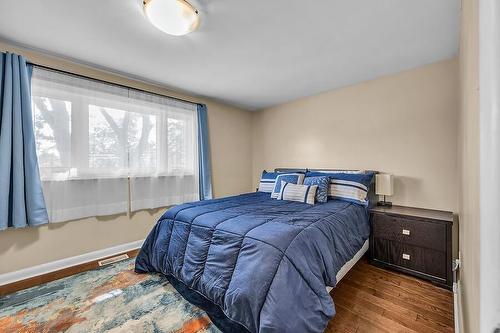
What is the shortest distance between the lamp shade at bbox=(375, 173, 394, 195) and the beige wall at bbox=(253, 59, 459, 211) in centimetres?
23

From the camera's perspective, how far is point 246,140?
448 cm

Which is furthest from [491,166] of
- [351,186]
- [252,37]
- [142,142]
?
[142,142]

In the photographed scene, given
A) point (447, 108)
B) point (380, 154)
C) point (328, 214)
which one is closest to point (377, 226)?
point (328, 214)

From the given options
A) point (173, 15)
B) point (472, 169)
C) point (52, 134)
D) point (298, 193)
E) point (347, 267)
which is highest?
point (173, 15)

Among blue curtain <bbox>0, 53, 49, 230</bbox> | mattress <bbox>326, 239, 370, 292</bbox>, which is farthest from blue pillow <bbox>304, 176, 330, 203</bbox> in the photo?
blue curtain <bbox>0, 53, 49, 230</bbox>

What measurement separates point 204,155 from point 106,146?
137 centimetres

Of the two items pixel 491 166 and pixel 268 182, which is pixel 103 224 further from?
pixel 491 166

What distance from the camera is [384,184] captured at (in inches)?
100

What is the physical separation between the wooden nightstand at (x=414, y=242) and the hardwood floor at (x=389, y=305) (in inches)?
4.6

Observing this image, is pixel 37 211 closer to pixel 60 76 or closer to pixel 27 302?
pixel 27 302

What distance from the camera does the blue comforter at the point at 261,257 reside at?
122 centimetres

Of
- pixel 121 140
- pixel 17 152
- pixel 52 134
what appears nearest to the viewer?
pixel 17 152

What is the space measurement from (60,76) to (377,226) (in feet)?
12.5

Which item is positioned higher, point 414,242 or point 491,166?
point 491,166
